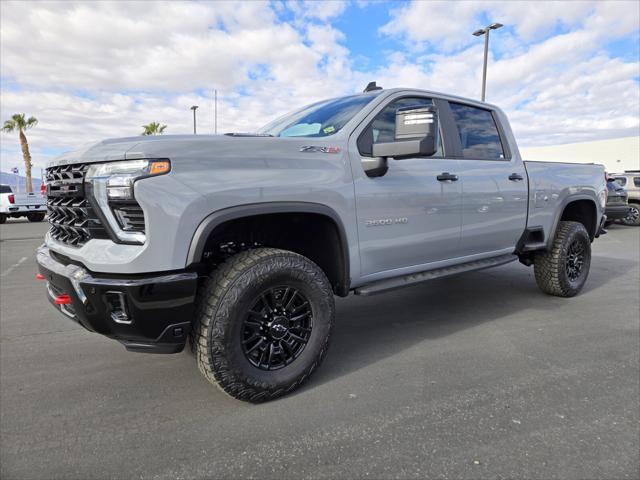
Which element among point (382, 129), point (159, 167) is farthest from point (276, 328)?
point (382, 129)

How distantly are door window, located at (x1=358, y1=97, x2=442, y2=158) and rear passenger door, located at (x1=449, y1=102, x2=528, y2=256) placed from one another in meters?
0.66

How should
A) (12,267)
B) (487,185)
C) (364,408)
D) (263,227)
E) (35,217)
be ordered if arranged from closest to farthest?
(364,408)
(263,227)
(487,185)
(12,267)
(35,217)

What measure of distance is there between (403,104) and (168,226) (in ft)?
7.15

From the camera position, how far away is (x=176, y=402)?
2650mm

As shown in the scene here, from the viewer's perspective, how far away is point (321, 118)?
3.43 metres

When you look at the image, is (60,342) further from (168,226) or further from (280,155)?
(280,155)

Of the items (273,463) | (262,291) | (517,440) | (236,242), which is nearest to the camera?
(273,463)

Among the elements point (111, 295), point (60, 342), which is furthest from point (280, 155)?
point (60, 342)

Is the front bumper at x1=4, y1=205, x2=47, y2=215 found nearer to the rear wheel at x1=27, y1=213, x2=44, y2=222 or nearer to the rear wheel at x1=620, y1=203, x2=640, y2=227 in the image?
the rear wheel at x1=27, y1=213, x2=44, y2=222

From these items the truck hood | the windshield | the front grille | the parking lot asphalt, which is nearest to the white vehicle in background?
the parking lot asphalt

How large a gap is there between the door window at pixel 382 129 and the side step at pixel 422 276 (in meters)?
0.95

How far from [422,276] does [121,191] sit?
2290mm

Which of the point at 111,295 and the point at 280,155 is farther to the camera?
the point at 280,155

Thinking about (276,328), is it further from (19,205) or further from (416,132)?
(19,205)
